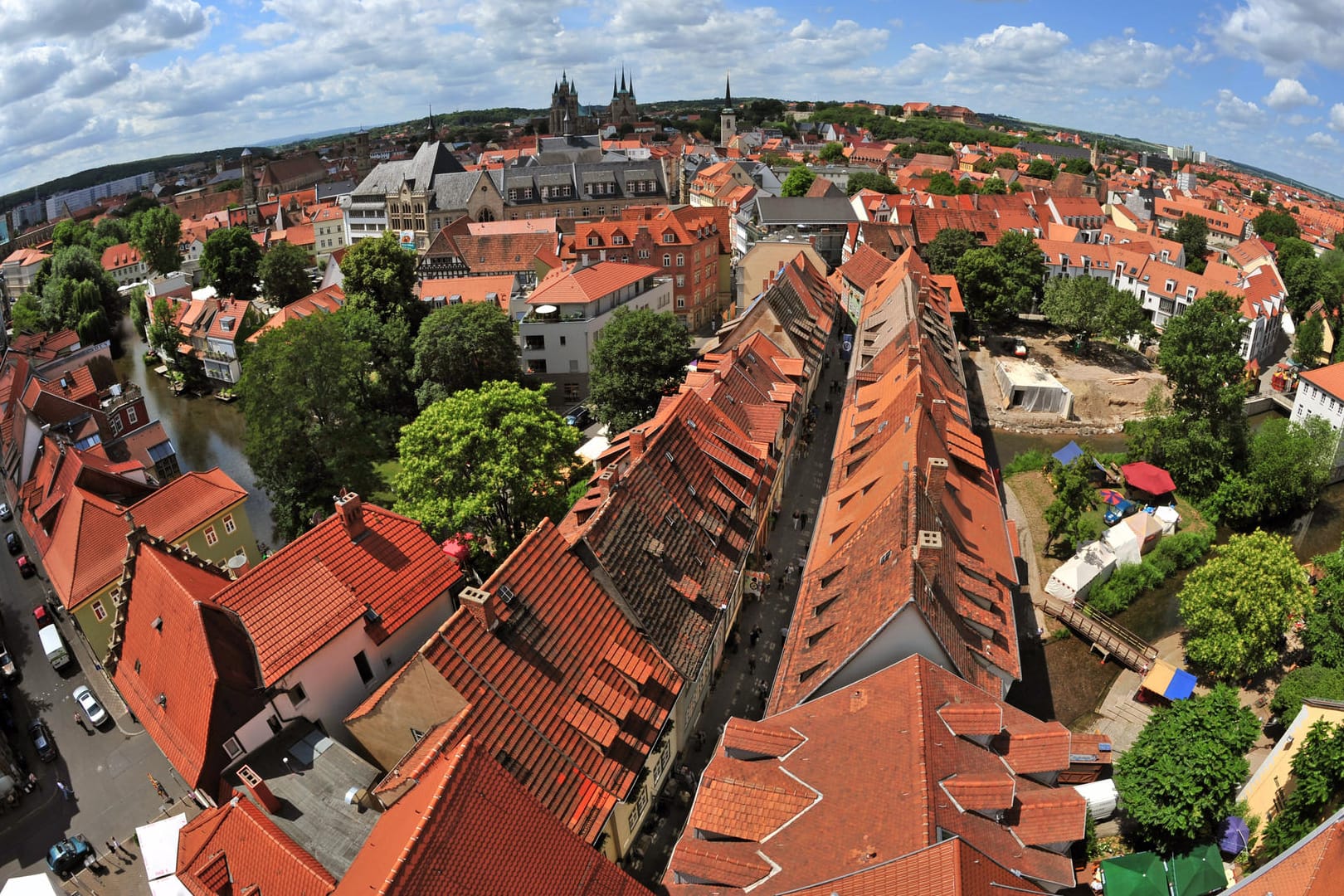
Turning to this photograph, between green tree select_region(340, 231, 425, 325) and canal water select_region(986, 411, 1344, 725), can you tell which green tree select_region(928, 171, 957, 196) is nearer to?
canal water select_region(986, 411, 1344, 725)

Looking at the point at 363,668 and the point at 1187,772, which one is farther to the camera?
the point at 363,668

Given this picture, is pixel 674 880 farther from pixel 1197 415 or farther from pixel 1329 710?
pixel 1197 415

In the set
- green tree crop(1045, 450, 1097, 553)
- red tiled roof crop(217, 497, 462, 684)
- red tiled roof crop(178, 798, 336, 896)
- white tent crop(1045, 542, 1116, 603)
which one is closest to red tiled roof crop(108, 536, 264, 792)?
red tiled roof crop(217, 497, 462, 684)

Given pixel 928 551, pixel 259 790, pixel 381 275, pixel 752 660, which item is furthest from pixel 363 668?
pixel 381 275

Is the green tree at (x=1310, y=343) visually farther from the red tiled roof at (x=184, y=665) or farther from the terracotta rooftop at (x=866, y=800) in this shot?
the red tiled roof at (x=184, y=665)

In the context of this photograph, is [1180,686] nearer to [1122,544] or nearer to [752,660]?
[1122,544]

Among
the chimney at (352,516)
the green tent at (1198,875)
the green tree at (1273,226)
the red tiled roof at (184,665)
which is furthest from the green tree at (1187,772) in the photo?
the green tree at (1273,226)

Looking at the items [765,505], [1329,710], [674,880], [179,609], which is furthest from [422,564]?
[1329,710]
